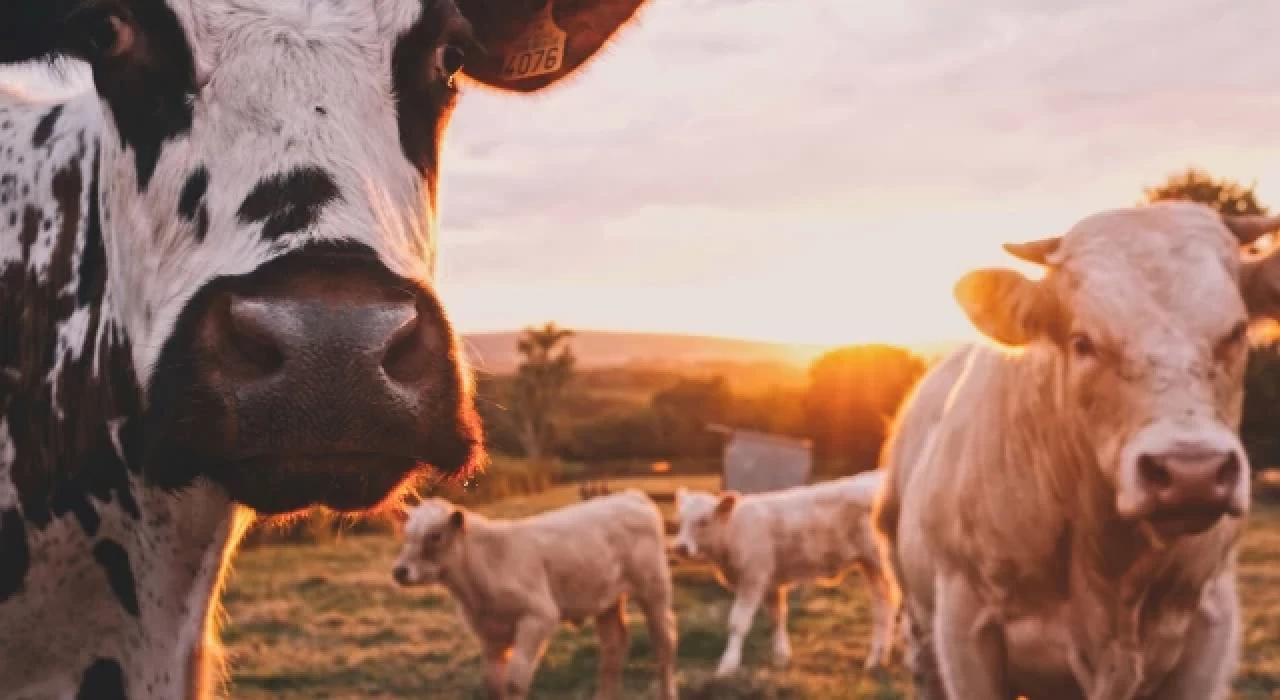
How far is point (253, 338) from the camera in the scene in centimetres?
192

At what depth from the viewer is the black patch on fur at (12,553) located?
98.3 inches

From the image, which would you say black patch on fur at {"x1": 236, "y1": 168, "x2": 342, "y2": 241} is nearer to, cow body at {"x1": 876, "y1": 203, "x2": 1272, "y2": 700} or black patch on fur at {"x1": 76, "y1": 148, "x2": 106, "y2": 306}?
black patch on fur at {"x1": 76, "y1": 148, "x2": 106, "y2": 306}

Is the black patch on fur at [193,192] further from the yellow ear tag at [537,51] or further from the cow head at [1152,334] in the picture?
the cow head at [1152,334]

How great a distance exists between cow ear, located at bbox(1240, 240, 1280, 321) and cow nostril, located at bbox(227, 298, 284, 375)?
3.18 meters

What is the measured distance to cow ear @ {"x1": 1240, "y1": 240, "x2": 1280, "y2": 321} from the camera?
3980 mm

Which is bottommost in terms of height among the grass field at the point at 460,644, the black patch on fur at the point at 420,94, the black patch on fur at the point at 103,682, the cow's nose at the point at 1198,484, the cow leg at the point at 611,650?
the grass field at the point at 460,644

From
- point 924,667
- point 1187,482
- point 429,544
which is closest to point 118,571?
point 1187,482

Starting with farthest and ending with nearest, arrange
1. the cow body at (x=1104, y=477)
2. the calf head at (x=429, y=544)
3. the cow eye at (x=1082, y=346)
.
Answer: the calf head at (x=429, y=544), the cow eye at (x=1082, y=346), the cow body at (x=1104, y=477)

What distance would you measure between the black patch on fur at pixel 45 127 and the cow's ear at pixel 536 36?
92cm

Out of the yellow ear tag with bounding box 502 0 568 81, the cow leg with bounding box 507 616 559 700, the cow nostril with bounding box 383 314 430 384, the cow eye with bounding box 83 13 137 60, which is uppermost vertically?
the yellow ear tag with bounding box 502 0 568 81

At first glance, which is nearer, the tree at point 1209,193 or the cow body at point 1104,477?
the cow body at point 1104,477

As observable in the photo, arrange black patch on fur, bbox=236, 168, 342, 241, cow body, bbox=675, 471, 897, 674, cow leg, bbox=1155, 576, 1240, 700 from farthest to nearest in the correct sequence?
cow body, bbox=675, 471, 897, 674 < cow leg, bbox=1155, 576, 1240, 700 < black patch on fur, bbox=236, 168, 342, 241

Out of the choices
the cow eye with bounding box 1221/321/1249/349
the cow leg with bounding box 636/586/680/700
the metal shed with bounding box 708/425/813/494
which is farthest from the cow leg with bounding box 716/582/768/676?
the metal shed with bounding box 708/425/813/494

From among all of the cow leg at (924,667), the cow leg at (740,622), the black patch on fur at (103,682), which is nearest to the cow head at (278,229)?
the black patch on fur at (103,682)
